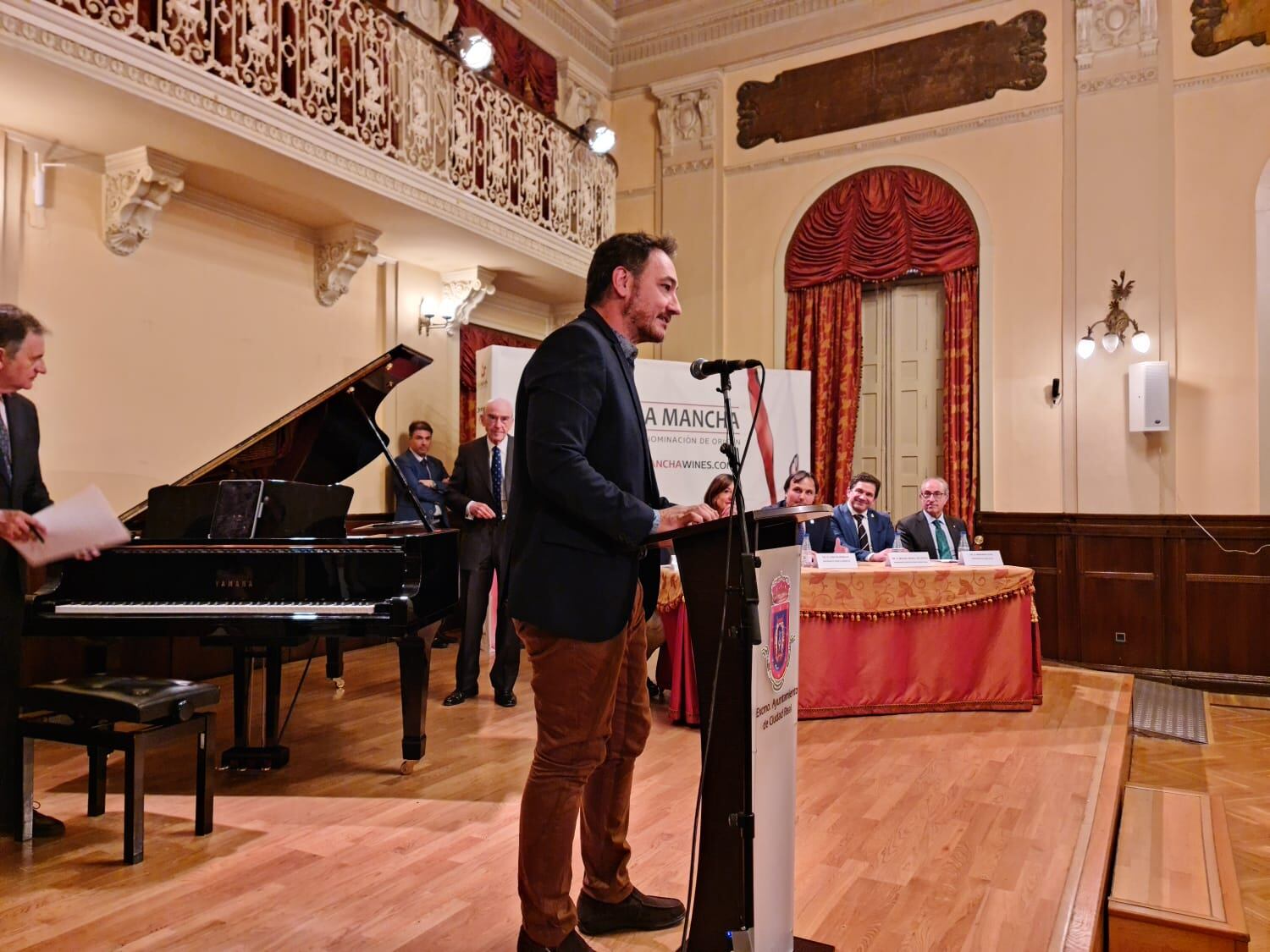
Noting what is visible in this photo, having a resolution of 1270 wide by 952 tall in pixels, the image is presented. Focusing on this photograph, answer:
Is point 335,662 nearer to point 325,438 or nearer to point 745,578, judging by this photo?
point 325,438

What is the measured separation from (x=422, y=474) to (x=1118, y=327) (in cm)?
492

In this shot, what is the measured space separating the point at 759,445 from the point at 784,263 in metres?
1.82

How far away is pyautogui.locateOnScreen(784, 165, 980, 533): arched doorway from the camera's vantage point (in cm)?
665

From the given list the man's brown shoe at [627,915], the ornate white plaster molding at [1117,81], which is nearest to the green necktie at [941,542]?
the ornate white plaster molding at [1117,81]

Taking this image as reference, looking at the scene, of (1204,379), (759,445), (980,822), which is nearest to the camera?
(980,822)

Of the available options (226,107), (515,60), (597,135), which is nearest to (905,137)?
(597,135)

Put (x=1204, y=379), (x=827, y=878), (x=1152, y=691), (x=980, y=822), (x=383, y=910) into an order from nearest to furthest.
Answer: (x=383, y=910)
(x=827, y=878)
(x=980, y=822)
(x=1152, y=691)
(x=1204, y=379)

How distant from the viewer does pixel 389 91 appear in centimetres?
532

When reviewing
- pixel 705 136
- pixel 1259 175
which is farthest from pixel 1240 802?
pixel 705 136

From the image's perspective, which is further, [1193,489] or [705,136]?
[705,136]

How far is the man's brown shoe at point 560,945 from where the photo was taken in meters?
1.75

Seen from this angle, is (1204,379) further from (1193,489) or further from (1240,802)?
(1240,802)

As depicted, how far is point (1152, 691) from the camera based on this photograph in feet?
17.9

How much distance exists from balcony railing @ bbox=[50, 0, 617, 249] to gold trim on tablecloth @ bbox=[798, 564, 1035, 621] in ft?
11.9
